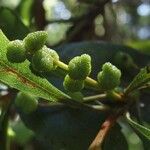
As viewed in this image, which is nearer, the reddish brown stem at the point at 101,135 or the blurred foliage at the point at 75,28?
the reddish brown stem at the point at 101,135

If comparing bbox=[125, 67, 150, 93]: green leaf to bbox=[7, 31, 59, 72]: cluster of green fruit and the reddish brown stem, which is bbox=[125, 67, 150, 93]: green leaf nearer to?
the reddish brown stem

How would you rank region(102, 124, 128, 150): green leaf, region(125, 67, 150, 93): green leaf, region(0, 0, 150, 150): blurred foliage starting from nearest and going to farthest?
region(125, 67, 150, 93): green leaf
region(102, 124, 128, 150): green leaf
region(0, 0, 150, 150): blurred foliage

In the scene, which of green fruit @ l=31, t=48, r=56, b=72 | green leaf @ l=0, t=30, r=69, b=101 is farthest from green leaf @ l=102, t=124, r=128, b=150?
green fruit @ l=31, t=48, r=56, b=72

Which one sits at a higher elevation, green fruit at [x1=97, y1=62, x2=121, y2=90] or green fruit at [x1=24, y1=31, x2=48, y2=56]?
green fruit at [x1=24, y1=31, x2=48, y2=56]

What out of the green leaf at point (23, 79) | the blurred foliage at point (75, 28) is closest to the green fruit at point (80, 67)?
the green leaf at point (23, 79)

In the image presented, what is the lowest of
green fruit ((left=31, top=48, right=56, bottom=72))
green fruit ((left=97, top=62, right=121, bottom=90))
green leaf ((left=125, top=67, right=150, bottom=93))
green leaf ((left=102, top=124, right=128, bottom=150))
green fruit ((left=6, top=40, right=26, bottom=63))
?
green leaf ((left=102, top=124, right=128, bottom=150))

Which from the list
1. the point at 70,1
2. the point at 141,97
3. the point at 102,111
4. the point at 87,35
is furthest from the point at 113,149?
the point at 70,1

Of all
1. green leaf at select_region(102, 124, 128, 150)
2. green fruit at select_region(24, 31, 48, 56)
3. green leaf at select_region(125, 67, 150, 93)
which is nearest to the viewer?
green fruit at select_region(24, 31, 48, 56)

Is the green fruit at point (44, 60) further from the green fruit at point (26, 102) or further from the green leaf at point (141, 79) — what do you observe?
the green fruit at point (26, 102)
